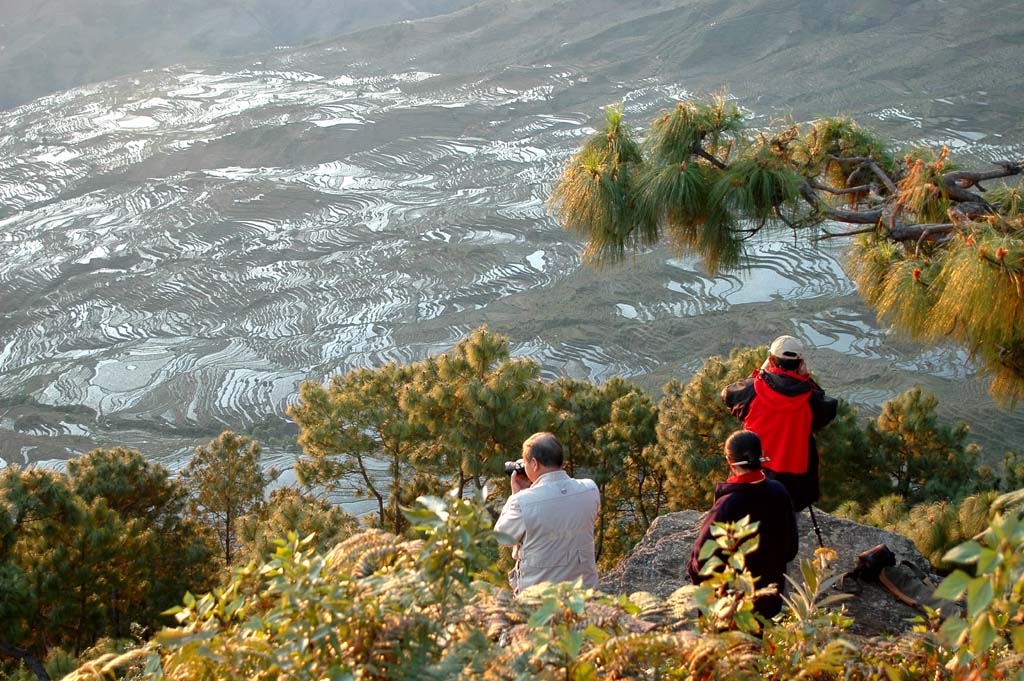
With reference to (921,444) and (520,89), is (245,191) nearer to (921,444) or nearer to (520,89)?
(520,89)

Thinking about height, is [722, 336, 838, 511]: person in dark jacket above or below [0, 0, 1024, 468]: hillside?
above

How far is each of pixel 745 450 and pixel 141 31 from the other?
5250cm

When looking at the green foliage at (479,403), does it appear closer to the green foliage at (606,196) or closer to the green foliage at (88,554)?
the green foliage at (606,196)

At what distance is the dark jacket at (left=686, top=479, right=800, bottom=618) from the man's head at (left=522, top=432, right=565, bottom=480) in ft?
1.64

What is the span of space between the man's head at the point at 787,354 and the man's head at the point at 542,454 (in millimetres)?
1163

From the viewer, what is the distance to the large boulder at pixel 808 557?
356 cm

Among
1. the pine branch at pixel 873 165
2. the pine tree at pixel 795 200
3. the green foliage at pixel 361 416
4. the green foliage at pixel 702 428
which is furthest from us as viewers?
the green foliage at pixel 361 416

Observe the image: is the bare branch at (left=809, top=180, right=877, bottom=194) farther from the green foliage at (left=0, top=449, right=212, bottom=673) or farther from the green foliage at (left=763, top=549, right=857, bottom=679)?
the green foliage at (left=0, top=449, right=212, bottom=673)

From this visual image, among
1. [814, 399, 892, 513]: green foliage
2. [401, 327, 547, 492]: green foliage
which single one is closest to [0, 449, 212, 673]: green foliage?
[401, 327, 547, 492]: green foliage

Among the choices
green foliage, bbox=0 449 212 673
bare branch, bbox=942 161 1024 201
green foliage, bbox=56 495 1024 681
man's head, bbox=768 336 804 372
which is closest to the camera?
green foliage, bbox=56 495 1024 681

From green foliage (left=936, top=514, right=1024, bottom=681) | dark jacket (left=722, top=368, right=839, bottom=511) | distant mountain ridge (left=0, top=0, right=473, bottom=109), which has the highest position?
distant mountain ridge (left=0, top=0, right=473, bottom=109)

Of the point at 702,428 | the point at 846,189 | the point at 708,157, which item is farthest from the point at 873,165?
the point at 702,428

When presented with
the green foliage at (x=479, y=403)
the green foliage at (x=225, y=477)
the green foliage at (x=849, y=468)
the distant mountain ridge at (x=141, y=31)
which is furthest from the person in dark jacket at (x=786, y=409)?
the distant mountain ridge at (x=141, y=31)

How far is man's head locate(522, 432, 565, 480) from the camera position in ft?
9.21
